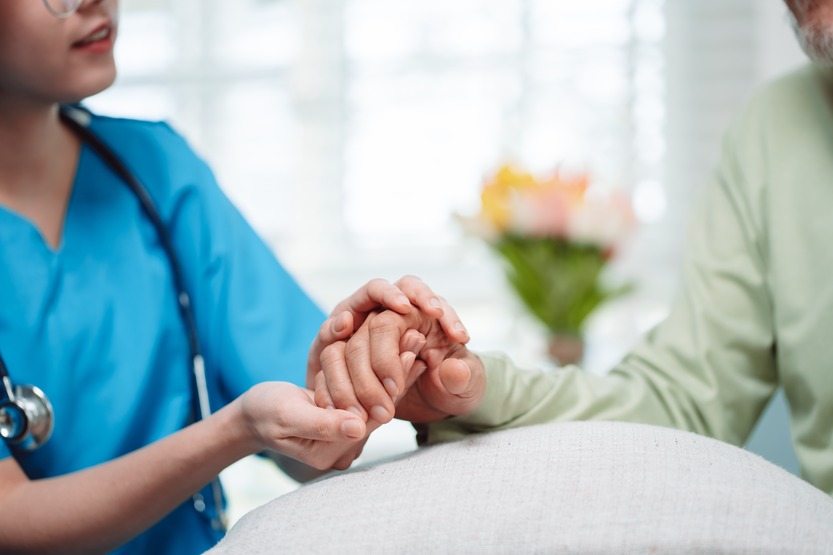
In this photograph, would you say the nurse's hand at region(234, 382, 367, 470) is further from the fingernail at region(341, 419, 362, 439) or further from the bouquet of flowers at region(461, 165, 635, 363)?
the bouquet of flowers at region(461, 165, 635, 363)

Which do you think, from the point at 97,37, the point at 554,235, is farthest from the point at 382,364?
the point at 554,235

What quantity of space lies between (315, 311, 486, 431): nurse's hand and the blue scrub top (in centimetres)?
29

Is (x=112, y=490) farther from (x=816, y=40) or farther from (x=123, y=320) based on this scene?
(x=816, y=40)

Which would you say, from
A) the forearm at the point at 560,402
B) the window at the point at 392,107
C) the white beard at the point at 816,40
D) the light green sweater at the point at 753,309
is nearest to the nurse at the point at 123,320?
the forearm at the point at 560,402

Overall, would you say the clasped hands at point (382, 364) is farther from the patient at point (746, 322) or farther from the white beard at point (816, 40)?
the white beard at point (816, 40)

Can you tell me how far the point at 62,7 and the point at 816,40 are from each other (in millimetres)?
824

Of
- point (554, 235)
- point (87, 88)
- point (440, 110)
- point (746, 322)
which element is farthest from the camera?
point (440, 110)

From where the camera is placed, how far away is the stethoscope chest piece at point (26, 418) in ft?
3.14

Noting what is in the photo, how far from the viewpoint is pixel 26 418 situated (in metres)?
0.96

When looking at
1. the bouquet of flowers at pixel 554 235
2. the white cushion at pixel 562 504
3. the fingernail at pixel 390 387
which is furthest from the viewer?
the bouquet of flowers at pixel 554 235

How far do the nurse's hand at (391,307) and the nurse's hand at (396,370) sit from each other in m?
0.01

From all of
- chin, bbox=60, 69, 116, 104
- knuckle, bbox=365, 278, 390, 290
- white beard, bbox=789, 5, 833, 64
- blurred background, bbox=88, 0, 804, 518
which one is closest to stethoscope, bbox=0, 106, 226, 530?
chin, bbox=60, 69, 116, 104

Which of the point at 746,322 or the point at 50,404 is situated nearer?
the point at 50,404

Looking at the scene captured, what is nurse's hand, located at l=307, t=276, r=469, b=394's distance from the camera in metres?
0.84
